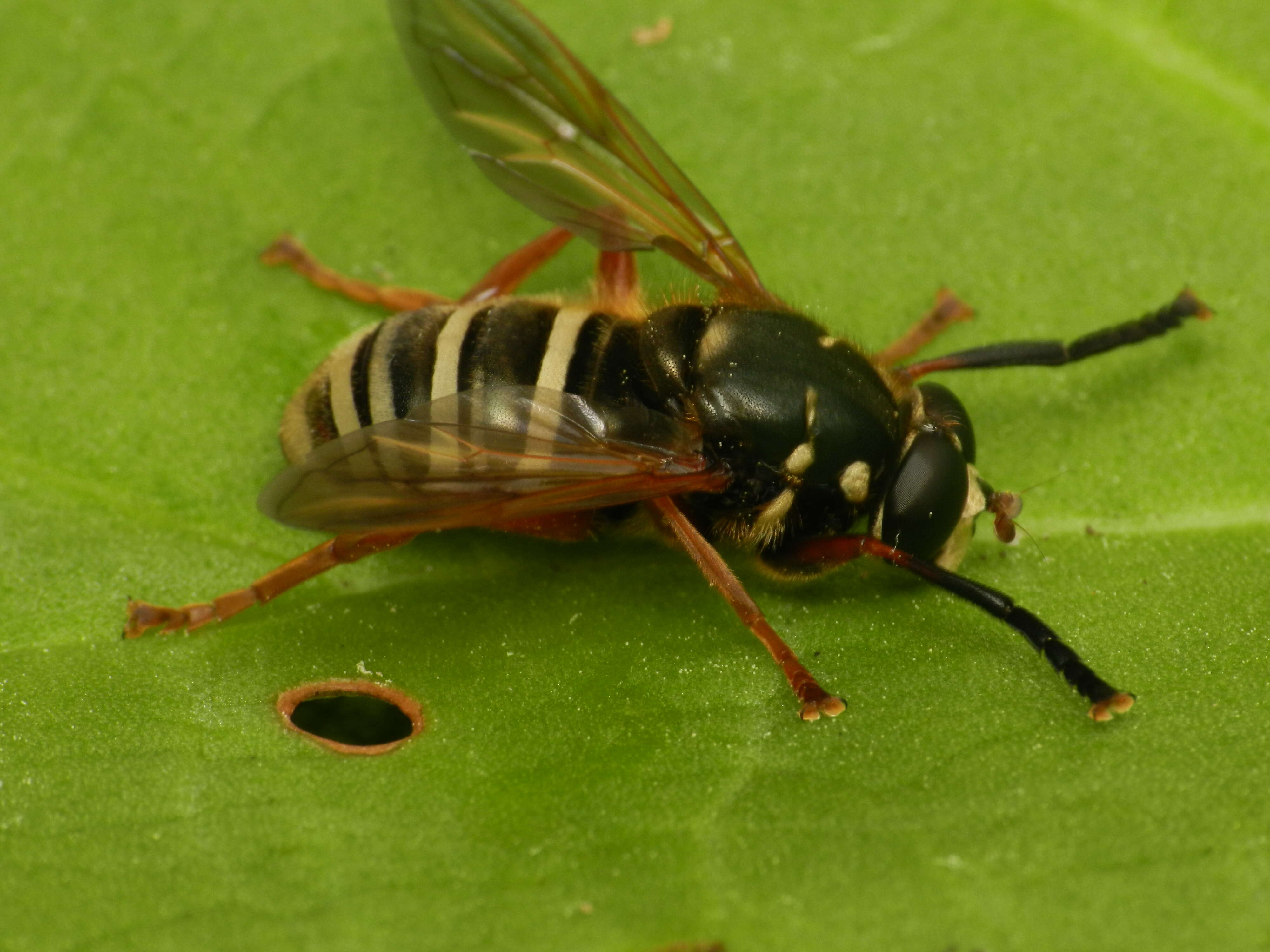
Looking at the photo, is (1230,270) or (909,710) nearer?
(909,710)

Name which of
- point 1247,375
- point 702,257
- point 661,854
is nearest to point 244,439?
point 702,257

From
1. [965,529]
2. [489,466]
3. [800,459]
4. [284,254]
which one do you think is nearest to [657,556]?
[800,459]

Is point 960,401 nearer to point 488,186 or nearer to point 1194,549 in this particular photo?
point 1194,549

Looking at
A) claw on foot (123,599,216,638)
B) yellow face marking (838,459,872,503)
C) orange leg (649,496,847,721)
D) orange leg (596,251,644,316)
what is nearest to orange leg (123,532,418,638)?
claw on foot (123,599,216,638)

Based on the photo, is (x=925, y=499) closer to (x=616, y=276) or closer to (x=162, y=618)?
(x=616, y=276)

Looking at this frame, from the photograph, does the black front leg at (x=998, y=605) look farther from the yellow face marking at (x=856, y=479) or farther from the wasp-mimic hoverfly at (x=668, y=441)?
the yellow face marking at (x=856, y=479)

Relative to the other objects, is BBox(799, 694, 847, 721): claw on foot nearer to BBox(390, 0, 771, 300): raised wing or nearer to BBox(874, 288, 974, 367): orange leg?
BBox(874, 288, 974, 367): orange leg

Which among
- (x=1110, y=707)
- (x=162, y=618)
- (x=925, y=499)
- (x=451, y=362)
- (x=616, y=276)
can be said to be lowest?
(x=1110, y=707)
